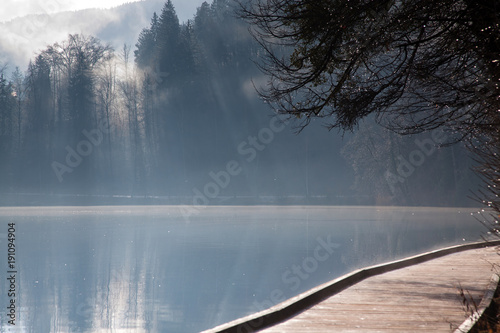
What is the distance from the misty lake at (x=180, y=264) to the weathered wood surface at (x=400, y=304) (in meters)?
2.71

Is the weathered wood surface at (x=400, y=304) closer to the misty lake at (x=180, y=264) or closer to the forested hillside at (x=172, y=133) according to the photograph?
the misty lake at (x=180, y=264)

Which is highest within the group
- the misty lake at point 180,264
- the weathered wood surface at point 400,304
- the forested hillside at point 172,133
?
the forested hillside at point 172,133

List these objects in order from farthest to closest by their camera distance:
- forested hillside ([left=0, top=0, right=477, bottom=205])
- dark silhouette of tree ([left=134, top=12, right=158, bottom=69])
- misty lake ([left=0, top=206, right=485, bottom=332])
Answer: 1. dark silhouette of tree ([left=134, top=12, right=158, bottom=69])
2. forested hillside ([left=0, top=0, right=477, bottom=205])
3. misty lake ([left=0, top=206, right=485, bottom=332])

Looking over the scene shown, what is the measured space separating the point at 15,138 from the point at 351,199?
38734 mm

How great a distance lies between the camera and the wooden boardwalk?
17.6 feet

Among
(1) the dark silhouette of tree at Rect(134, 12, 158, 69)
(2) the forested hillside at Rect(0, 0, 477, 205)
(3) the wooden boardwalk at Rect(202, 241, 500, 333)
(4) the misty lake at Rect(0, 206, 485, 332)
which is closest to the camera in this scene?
(3) the wooden boardwalk at Rect(202, 241, 500, 333)

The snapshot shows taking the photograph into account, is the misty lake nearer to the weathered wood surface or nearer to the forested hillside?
the weathered wood surface

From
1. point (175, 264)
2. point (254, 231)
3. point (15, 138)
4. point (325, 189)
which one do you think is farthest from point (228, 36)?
point (175, 264)

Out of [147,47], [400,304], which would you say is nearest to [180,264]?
[400,304]

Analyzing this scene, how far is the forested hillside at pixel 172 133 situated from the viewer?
58.3 m

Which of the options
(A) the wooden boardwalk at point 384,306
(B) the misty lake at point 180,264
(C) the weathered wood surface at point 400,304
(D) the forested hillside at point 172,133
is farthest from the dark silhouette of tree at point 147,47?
(A) the wooden boardwalk at point 384,306

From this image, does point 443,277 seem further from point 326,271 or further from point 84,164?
point 84,164

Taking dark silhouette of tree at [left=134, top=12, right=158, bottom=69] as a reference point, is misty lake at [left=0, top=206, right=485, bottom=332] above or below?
below

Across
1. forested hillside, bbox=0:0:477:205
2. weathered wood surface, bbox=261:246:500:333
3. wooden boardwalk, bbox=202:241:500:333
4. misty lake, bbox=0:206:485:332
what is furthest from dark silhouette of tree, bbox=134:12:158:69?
wooden boardwalk, bbox=202:241:500:333
